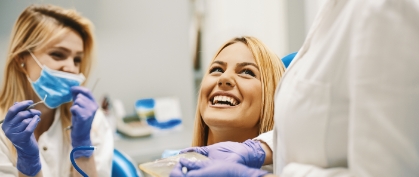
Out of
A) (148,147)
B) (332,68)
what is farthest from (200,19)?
(332,68)

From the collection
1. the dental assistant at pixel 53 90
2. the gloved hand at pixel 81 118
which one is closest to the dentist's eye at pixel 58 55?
the dental assistant at pixel 53 90

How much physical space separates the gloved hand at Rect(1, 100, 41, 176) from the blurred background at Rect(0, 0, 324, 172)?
0.97m

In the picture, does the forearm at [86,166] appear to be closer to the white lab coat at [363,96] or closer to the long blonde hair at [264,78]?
the long blonde hair at [264,78]

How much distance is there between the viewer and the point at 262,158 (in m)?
1.03

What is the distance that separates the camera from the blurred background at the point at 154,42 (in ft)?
7.88

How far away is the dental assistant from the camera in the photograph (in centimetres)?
141

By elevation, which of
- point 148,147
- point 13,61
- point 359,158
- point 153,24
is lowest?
point 148,147

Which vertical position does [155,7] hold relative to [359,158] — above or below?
above

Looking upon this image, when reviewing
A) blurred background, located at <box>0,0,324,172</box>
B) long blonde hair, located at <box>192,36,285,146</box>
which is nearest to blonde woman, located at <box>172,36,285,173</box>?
long blonde hair, located at <box>192,36,285,146</box>

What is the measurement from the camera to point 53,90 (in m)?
1.46

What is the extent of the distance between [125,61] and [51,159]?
1229 millimetres

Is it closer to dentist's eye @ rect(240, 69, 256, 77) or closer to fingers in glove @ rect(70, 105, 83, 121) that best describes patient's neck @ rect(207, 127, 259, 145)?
dentist's eye @ rect(240, 69, 256, 77)

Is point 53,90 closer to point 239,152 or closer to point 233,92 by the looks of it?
→ point 233,92

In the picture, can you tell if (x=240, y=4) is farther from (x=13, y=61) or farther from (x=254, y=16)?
(x=13, y=61)
